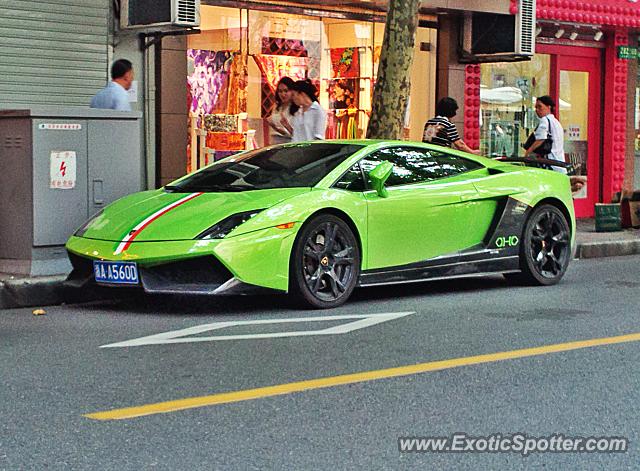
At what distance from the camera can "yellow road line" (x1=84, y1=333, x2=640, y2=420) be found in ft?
19.4

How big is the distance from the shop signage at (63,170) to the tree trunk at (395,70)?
14.7 ft

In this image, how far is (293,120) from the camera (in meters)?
14.6

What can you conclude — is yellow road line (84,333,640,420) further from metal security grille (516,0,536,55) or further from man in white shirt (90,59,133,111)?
→ metal security grille (516,0,536,55)

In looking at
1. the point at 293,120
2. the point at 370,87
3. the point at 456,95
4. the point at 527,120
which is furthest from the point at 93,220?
the point at 527,120

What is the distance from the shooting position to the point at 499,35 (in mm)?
17922

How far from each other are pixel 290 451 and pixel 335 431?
382 millimetres

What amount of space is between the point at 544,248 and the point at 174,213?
3493mm

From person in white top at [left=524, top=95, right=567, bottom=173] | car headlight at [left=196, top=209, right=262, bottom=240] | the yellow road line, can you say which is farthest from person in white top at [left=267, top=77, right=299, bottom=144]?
the yellow road line

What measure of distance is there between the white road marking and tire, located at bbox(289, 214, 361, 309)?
16.3 inches

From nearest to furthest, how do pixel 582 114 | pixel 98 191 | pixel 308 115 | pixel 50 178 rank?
1. pixel 50 178
2. pixel 98 191
3. pixel 308 115
4. pixel 582 114

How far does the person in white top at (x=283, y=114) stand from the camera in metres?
14.8

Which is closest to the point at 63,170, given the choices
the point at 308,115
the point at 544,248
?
the point at 308,115

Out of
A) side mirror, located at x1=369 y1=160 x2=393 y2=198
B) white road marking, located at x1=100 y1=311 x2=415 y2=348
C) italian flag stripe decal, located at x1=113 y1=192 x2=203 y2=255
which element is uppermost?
side mirror, located at x1=369 y1=160 x2=393 y2=198

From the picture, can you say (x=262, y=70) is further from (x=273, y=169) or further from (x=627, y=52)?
(x=627, y=52)
